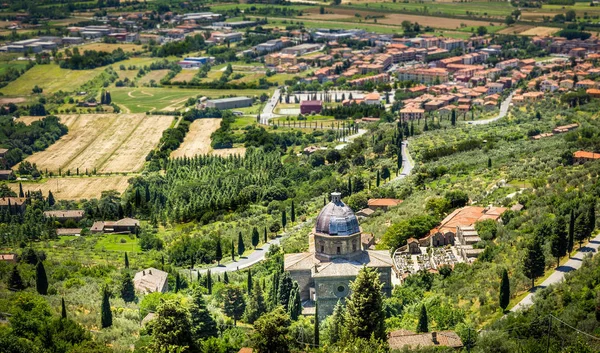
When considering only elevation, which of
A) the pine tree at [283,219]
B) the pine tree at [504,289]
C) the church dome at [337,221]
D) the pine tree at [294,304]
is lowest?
the pine tree at [283,219]

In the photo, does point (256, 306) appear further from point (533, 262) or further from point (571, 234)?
point (571, 234)

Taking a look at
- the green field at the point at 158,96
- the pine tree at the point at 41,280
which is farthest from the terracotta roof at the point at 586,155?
the green field at the point at 158,96

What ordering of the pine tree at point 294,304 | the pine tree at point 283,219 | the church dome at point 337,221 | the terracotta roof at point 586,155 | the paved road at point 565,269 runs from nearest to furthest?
1. the paved road at point 565,269
2. the pine tree at point 294,304
3. the church dome at point 337,221
4. the pine tree at point 283,219
5. the terracotta roof at point 586,155

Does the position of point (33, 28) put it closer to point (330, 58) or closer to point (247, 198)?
point (330, 58)

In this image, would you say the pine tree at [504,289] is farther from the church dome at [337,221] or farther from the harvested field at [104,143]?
the harvested field at [104,143]

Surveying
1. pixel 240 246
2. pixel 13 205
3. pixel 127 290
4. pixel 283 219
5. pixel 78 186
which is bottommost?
pixel 78 186

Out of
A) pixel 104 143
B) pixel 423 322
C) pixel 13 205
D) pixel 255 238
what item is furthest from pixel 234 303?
pixel 104 143

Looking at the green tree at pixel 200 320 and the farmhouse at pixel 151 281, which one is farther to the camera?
the farmhouse at pixel 151 281
